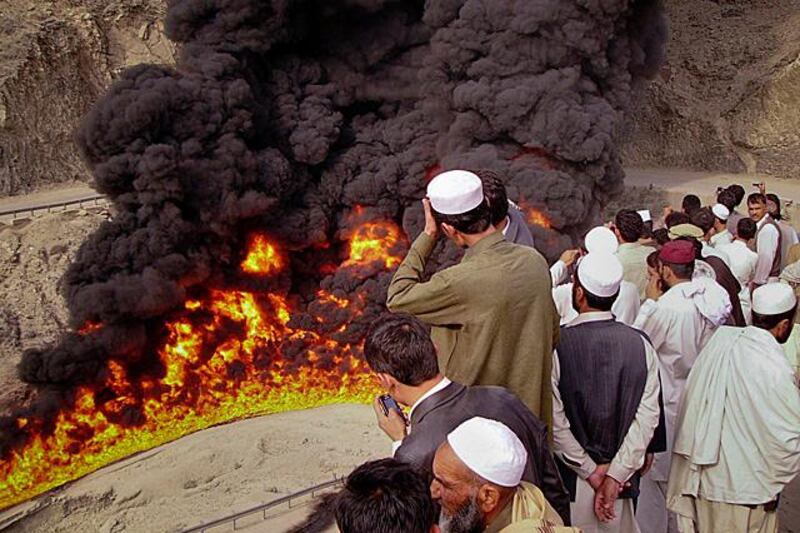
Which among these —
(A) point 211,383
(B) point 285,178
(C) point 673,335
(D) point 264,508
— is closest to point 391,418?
(C) point 673,335

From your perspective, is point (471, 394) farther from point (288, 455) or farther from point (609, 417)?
point (288, 455)

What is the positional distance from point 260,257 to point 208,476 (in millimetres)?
5655

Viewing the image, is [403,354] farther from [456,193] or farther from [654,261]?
[654,261]

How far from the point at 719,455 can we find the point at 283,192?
12.2 metres

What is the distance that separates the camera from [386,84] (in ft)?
58.7

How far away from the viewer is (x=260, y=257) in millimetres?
16422

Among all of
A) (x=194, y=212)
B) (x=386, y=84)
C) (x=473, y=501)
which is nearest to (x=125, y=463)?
(x=194, y=212)

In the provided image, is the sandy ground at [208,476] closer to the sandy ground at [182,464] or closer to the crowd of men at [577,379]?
the sandy ground at [182,464]

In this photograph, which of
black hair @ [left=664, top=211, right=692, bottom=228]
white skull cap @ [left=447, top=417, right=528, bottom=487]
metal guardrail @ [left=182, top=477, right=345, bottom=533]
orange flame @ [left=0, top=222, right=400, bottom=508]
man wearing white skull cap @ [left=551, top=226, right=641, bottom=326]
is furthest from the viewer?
orange flame @ [left=0, top=222, right=400, bottom=508]

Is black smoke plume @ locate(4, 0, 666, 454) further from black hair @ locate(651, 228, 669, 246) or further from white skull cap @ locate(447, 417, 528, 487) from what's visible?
white skull cap @ locate(447, 417, 528, 487)

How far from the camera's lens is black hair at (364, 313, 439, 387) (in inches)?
141

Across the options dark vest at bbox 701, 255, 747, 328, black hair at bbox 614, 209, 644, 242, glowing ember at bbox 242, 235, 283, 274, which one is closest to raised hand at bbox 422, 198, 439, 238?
dark vest at bbox 701, 255, 747, 328

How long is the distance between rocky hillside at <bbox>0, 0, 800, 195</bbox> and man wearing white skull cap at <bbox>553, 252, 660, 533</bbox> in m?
20.6

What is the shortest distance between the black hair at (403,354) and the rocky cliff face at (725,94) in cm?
2361
